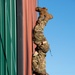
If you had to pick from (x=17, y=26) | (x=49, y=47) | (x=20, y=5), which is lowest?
(x=49, y=47)

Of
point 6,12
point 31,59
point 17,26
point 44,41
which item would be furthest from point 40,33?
point 6,12

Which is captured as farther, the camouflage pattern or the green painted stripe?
the camouflage pattern

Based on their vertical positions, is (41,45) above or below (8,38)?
below

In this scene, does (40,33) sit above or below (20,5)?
below

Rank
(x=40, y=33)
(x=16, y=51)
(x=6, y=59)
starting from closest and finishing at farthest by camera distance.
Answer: (x=6, y=59)
(x=16, y=51)
(x=40, y=33)

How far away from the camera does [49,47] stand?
40.5 ft

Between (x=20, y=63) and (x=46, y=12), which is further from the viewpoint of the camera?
(x=46, y=12)

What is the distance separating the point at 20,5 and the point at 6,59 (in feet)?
6.26

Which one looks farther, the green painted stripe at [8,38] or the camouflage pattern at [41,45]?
the camouflage pattern at [41,45]

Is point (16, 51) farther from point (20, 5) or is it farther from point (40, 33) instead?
point (40, 33)

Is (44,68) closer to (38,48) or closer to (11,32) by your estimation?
(38,48)

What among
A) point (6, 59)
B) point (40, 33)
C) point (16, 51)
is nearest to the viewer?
point (6, 59)

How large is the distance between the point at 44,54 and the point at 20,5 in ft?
8.48

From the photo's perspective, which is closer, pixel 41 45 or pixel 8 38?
pixel 8 38
